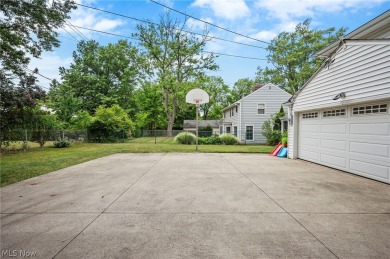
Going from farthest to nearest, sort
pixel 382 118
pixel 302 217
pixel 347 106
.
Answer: pixel 347 106 → pixel 382 118 → pixel 302 217

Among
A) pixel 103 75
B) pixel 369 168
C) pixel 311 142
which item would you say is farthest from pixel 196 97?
pixel 103 75

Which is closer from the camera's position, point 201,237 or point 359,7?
point 201,237

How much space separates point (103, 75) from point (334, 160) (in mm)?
31911

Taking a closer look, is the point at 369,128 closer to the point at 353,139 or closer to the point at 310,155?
the point at 353,139

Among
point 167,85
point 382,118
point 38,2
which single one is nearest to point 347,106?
point 382,118

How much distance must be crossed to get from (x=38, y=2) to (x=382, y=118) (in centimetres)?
1413

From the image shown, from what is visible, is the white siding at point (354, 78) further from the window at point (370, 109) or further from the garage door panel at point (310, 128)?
the garage door panel at point (310, 128)

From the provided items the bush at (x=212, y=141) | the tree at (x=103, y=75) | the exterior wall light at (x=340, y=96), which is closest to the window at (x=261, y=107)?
the bush at (x=212, y=141)

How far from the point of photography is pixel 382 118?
5.23 m

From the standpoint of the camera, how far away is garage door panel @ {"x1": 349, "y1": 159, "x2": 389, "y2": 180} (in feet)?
16.8

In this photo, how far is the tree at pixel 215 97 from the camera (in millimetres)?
40972

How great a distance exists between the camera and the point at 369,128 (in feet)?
18.3

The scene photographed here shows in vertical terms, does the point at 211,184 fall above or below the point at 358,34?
below

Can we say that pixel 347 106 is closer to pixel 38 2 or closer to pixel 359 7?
pixel 359 7
